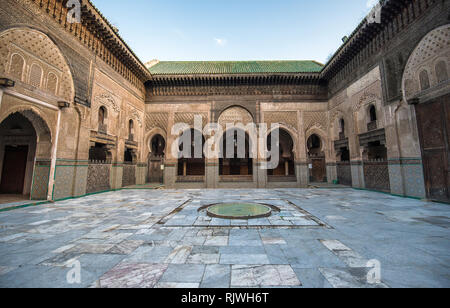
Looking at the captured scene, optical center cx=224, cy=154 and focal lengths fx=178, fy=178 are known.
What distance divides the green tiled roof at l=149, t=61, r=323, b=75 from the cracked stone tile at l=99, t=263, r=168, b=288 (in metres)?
12.5

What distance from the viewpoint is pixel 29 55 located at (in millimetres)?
5133

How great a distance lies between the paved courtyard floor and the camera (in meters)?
1.66

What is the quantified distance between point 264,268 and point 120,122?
376 inches

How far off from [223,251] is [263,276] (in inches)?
27.0

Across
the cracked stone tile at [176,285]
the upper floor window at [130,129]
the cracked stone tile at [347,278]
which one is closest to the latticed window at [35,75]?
the upper floor window at [130,129]

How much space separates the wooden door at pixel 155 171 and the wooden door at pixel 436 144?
12.0 m

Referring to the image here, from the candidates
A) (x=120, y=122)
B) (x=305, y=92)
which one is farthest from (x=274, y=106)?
(x=120, y=122)

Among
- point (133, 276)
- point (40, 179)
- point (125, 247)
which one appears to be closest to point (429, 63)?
point (133, 276)

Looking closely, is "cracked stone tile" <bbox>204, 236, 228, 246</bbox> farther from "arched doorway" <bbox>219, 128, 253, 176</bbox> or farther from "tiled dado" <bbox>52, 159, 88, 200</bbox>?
"arched doorway" <bbox>219, 128, 253, 176</bbox>

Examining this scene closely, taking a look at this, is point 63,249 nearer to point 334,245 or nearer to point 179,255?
point 179,255

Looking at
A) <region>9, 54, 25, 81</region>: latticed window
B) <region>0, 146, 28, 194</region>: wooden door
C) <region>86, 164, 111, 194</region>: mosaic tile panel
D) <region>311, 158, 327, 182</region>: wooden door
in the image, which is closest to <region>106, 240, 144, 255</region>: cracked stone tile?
<region>9, 54, 25, 81</region>: latticed window

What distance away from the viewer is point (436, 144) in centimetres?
554

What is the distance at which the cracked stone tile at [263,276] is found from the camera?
159 cm

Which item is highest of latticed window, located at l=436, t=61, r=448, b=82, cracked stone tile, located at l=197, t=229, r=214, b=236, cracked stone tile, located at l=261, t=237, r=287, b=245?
latticed window, located at l=436, t=61, r=448, b=82
